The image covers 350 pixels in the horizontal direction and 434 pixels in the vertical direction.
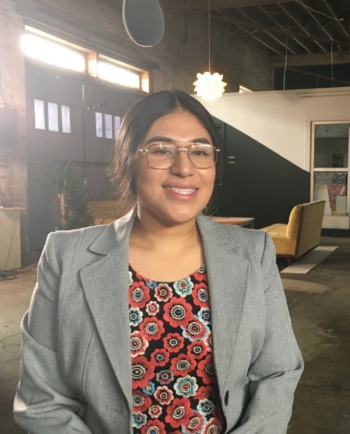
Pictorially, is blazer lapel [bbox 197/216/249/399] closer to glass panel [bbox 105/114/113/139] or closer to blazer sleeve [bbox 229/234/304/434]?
blazer sleeve [bbox 229/234/304/434]

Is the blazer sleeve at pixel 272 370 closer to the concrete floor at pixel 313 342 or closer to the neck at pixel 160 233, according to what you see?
the neck at pixel 160 233

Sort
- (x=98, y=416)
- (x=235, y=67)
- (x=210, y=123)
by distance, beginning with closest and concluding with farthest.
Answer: (x=98, y=416), (x=210, y=123), (x=235, y=67)

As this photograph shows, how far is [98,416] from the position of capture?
101 cm

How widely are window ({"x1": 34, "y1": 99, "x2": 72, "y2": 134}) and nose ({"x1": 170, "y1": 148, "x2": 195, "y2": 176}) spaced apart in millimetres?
5814

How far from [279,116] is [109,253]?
8.55 m

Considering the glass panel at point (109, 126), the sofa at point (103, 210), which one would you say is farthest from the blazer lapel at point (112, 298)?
the glass panel at point (109, 126)

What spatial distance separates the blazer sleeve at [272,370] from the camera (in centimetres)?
105

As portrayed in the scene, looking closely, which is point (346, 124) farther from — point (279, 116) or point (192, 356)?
point (192, 356)

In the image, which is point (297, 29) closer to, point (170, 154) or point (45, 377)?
point (170, 154)

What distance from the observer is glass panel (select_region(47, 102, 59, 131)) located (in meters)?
6.74

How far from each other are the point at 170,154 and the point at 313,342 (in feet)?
9.44

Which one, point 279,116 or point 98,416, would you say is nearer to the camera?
point 98,416

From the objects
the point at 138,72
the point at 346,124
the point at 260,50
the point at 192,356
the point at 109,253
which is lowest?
the point at 192,356

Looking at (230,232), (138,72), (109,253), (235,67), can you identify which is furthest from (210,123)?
(235,67)
